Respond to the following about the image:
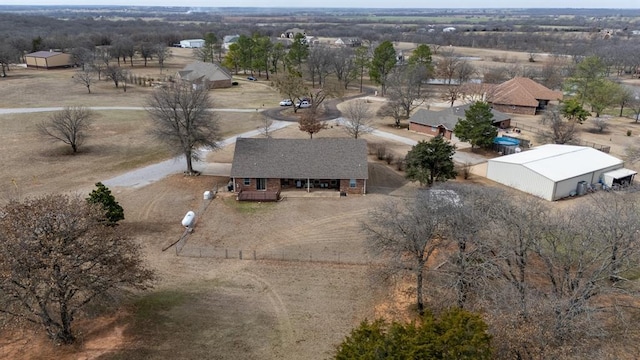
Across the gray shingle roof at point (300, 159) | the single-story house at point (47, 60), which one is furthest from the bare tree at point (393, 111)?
the single-story house at point (47, 60)

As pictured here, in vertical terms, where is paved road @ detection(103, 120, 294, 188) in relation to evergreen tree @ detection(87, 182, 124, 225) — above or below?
below

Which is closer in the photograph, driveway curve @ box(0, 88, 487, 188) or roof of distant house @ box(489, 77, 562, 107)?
driveway curve @ box(0, 88, 487, 188)

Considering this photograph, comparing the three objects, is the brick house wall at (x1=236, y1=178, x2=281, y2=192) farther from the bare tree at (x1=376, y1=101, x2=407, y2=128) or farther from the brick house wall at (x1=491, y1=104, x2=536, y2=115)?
the brick house wall at (x1=491, y1=104, x2=536, y2=115)

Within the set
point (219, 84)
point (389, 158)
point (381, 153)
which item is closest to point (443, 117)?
point (381, 153)

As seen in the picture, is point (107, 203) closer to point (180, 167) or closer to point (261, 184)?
point (261, 184)

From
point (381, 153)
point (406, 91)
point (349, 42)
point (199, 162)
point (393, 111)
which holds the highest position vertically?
point (349, 42)

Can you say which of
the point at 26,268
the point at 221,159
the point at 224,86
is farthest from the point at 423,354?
the point at 224,86

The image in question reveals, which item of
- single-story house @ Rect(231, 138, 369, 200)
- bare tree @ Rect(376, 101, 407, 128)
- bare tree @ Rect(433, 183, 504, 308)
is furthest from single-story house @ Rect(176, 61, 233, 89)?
bare tree @ Rect(433, 183, 504, 308)
